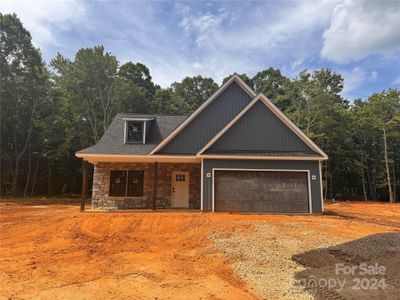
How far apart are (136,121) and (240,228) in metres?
9.31

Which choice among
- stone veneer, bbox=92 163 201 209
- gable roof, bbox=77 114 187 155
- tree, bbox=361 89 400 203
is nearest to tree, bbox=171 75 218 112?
tree, bbox=361 89 400 203

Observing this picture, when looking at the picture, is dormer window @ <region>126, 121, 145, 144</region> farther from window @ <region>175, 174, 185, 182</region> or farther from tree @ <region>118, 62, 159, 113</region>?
tree @ <region>118, 62, 159, 113</region>

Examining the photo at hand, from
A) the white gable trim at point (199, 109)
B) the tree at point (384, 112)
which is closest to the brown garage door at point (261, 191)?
the white gable trim at point (199, 109)

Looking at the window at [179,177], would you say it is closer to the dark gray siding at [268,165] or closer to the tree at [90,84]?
the dark gray siding at [268,165]

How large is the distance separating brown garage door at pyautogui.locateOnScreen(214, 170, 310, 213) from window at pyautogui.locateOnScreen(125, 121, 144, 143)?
528 cm

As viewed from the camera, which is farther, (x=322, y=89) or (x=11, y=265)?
(x=322, y=89)

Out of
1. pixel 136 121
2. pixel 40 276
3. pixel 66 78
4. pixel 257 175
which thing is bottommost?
pixel 40 276

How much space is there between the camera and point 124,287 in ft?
17.6

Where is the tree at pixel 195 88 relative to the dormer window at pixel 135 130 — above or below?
above

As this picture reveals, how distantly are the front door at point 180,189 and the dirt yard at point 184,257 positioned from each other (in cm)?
389

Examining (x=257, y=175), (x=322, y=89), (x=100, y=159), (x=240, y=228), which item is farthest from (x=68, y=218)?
(x=322, y=89)

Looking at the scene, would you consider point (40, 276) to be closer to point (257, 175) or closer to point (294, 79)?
point (257, 175)

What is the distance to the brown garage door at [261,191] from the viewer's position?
13.4m

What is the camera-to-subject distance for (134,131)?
16406mm
